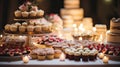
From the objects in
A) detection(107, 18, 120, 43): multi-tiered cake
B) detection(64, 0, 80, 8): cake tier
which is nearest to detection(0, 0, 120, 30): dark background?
detection(64, 0, 80, 8): cake tier

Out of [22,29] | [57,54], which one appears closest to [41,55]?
[57,54]

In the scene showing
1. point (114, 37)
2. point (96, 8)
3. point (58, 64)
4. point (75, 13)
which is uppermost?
point (96, 8)

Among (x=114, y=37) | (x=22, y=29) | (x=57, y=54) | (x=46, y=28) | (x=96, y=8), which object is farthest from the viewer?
(x=96, y=8)

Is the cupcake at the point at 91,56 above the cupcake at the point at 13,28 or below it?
below

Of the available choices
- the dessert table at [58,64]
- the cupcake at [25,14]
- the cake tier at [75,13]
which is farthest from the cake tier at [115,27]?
the cake tier at [75,13]

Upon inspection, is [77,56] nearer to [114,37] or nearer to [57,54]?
[57,54]

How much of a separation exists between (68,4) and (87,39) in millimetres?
3032

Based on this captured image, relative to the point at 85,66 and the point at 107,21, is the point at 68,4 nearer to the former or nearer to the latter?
the point at 107,21

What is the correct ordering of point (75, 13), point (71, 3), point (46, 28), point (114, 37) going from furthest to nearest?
point (71, 3) → point (75, 13) → point (46, 28) → point (114, 37)

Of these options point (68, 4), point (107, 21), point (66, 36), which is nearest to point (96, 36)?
point (66, 36)

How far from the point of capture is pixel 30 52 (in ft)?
16.6

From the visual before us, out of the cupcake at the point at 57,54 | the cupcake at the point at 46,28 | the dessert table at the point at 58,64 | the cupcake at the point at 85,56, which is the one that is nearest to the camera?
the dessert table at the point at 58,64

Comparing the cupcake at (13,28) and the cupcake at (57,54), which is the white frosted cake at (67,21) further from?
the cupcake at (57,54)

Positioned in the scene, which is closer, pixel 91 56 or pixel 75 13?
pixel 91 56
